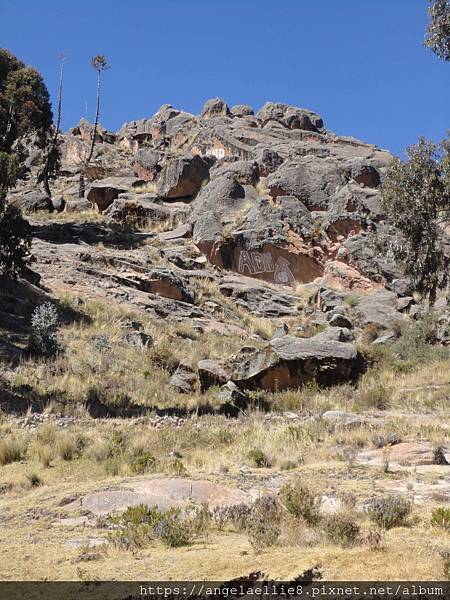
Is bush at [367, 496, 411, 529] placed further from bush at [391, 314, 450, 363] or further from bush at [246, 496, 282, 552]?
bush at [391, 314, 450, 363]

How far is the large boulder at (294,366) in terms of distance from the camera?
15812mm

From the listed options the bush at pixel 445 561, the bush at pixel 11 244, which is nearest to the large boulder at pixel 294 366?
the bush at pixel 11 244

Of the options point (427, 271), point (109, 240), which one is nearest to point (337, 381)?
point (427, 271)

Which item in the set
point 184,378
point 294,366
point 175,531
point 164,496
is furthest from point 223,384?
point 175,531

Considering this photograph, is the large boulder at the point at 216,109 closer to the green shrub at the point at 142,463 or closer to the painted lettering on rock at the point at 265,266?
the painted lettering on rock at the point at 265,266

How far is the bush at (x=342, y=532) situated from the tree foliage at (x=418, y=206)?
545 inches

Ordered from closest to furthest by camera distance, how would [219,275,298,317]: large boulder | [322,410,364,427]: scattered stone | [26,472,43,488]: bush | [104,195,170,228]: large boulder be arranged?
[26,472,43,488]: bush → [322,410,364,427]: scattered stone → [219,275,298,317]: large boulder → [104,195,170,228]: large boulder

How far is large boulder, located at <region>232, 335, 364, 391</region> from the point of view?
1581cm

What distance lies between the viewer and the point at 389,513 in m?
5.50

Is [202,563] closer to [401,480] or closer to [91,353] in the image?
[401,480]

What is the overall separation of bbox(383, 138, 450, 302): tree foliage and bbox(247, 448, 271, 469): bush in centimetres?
1092

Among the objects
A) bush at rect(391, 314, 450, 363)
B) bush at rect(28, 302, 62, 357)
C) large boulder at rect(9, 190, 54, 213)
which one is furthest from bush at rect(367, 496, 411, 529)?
large boulder at rect(9, 190, 54, 213)

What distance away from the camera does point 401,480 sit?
7.59 meters

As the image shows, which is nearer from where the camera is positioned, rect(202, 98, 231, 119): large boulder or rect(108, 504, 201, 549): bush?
rect(108, 504, 201, 549): bush
